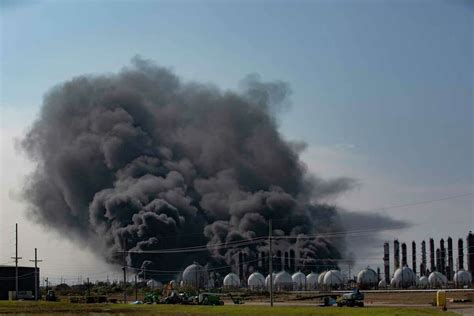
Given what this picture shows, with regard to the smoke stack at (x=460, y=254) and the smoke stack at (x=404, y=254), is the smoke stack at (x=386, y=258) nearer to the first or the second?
the smoke stack at (x=404, y=254)

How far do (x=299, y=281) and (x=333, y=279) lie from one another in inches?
299

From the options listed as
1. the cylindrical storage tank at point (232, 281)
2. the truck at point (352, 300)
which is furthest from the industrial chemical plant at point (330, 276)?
the truck at point (352, 300)

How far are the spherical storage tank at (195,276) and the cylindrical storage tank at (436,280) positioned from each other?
1396 inches

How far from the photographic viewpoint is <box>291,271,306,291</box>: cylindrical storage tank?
396ft

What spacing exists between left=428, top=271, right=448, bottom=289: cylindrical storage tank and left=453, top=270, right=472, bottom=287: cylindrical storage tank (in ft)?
5.93

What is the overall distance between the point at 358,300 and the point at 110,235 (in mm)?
76533

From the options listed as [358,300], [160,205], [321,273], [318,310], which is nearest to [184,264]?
[160,205]

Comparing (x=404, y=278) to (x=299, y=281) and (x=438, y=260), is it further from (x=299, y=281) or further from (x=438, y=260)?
(x=299, y=281)

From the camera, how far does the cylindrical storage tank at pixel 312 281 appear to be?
120312mm

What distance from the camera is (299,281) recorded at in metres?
123

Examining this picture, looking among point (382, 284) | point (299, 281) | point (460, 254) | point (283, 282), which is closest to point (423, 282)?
point (382, 284)

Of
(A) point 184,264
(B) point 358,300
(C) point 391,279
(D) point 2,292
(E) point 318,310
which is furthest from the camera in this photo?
(A) point 184,264

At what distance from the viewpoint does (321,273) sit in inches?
4882

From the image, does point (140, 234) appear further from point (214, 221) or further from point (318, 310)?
point (318, 310)
